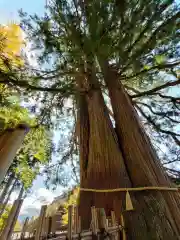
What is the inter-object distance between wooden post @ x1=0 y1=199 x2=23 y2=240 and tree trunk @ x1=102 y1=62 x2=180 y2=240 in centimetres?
86

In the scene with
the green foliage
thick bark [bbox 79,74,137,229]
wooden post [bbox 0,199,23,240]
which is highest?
the green foliage

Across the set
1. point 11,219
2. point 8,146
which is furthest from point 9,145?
point 11,219

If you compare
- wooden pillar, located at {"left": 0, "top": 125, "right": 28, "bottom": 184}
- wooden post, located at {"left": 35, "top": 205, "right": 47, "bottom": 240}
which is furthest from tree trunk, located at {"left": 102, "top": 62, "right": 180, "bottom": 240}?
wooden pillar, located at {"left": 0, "top": 125, "right": 28, "bottom": 184}

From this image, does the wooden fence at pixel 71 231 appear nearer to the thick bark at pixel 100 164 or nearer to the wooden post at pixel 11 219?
the wooden post at pixel 11 219

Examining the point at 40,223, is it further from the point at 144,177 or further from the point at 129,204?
the point at 144,177

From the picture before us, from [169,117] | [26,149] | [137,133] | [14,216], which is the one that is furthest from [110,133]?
[26,149]

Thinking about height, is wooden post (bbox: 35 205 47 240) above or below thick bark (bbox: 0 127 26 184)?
below

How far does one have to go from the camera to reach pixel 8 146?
945 mm

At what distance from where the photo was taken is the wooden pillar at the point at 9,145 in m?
0.88

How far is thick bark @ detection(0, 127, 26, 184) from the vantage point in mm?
876

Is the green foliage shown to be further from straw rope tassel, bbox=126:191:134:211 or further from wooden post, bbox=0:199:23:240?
wooden post, bbox=0:199:23:240

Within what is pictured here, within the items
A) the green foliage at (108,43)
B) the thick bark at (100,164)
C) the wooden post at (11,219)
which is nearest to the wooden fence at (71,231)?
the wooden post at (11,219)

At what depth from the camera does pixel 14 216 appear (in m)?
Result: 0.87

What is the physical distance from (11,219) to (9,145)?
32 centimetres
